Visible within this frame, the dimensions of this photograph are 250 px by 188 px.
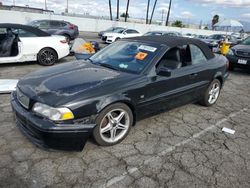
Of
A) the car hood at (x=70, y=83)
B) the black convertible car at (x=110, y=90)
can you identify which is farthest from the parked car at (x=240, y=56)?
the car hood at (x=70, y=83)

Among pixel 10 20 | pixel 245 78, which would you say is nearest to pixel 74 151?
pixel 245 78

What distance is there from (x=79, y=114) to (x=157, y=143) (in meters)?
1.31

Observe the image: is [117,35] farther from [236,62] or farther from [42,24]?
[236,62]

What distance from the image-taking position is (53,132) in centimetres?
243

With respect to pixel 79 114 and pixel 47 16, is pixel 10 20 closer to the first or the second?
pixel 47 16

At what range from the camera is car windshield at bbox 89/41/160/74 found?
332 cm

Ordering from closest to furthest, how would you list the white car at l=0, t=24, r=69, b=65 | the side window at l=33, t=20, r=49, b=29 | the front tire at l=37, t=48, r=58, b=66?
→ the white car at l=0, t=24, r=69, b=65
the front tire at l=37, t=48, r=58, b=66
the side window at l=33, t=20, r=49, b=29

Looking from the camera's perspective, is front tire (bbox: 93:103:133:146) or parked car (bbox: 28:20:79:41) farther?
parked car (bbox: 28:20:79:41)

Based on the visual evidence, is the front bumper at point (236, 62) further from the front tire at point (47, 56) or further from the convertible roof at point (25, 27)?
the convertible roof at point (25, 27)

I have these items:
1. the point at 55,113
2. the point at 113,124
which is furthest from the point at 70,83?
the point at 113,124

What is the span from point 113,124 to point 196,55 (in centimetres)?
221

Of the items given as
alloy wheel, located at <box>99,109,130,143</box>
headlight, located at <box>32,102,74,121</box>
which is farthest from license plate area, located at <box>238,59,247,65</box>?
headlight, located at <box>32,102,74,121</box>

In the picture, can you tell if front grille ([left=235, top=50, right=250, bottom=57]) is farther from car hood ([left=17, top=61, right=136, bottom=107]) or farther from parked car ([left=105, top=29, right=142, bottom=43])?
parked car ([left=105, top=29, right=142, bottom=43])

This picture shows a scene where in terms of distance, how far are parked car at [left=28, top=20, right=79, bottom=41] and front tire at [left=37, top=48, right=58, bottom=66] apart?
24.1 ft
